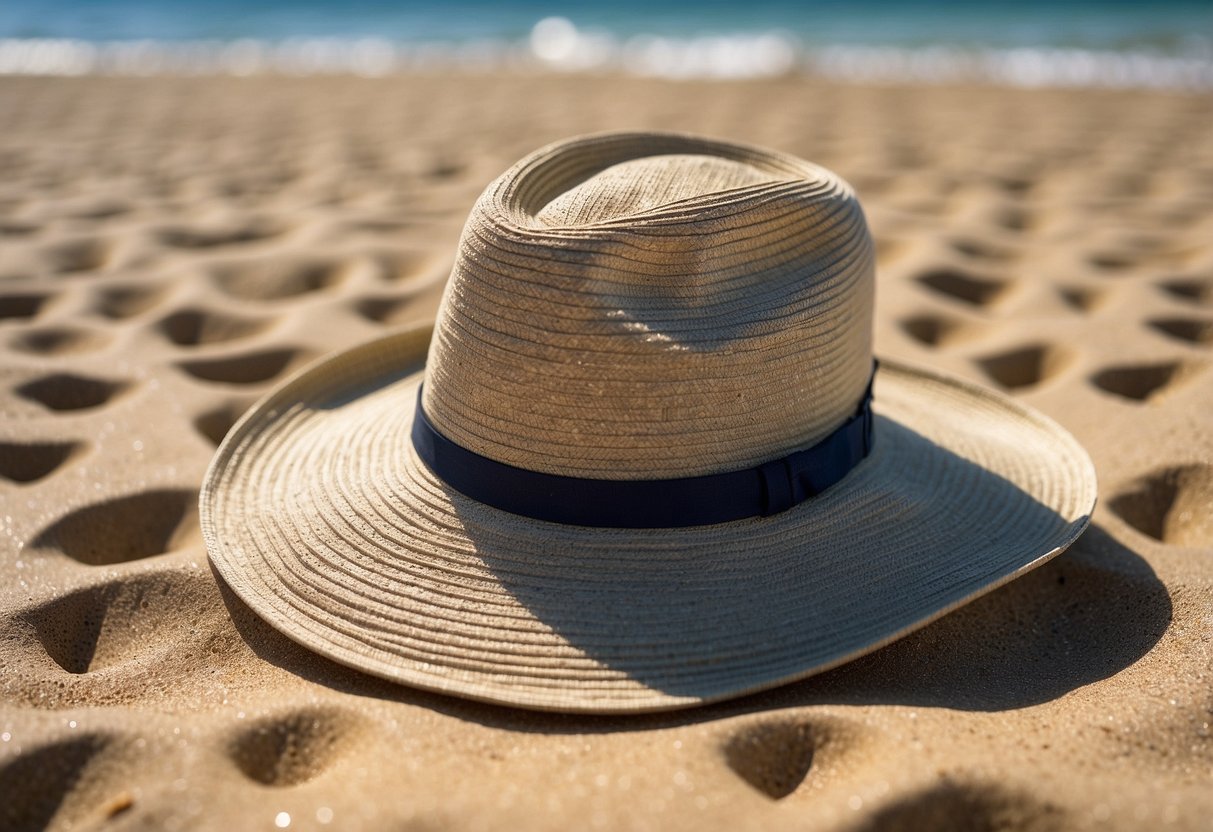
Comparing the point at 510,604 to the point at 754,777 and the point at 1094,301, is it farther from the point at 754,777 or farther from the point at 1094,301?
the point at 1094,301

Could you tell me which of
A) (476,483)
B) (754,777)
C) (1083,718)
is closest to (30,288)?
(476,483)

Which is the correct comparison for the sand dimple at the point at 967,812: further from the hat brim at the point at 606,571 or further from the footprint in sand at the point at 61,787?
the footprint in sand at the point at 61,787

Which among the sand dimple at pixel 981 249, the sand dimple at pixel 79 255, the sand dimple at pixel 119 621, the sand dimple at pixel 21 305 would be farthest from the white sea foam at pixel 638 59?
the sand dimple at pixel 119 621

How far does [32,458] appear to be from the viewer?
2.33 meters

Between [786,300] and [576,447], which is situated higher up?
[786,300]

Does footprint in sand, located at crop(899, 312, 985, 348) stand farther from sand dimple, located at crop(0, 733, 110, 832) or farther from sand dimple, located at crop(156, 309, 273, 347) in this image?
sand dimple, located at crop(0, 733, 110, 832)

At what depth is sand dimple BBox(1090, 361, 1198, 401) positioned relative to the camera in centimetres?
266

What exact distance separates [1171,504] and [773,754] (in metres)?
1.27

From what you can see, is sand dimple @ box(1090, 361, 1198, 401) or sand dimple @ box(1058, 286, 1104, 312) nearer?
sand dimple @ box(1090, 361, 1198, 401)

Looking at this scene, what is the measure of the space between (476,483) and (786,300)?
0.59m

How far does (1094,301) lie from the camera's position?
319 cm

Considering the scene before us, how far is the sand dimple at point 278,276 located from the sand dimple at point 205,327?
0.68 feet

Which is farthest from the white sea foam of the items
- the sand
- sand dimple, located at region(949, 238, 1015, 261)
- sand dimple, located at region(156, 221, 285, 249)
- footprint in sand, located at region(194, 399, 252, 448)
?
footprint in sand, located at region(194, 399, 252, 448)

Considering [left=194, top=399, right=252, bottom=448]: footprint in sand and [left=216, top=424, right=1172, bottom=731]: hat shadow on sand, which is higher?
[left=216, top=424, right=1172, bottom=731]: hat shadow on sand
